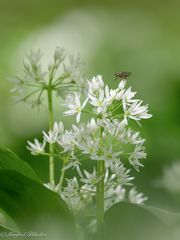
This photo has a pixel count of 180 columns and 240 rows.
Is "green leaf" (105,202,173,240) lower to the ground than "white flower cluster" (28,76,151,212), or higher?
lower

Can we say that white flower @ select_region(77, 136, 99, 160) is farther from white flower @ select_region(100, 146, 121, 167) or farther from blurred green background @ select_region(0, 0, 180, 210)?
blurred green background @ select_region(0, 0, 180, 210)

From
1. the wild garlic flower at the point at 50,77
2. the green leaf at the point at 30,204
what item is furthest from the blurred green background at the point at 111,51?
the green leaf at the point at 30,204

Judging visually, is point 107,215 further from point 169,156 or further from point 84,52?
point 84,52

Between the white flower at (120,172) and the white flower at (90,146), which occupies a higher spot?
the white flower at (90,146)

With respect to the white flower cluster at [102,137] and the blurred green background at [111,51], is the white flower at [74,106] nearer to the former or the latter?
the white flower cluster at [102,137]

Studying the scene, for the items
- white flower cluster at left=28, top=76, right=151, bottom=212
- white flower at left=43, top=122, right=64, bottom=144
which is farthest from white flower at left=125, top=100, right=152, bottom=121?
white flower at left=43, top=122, right=64, bottom=144
